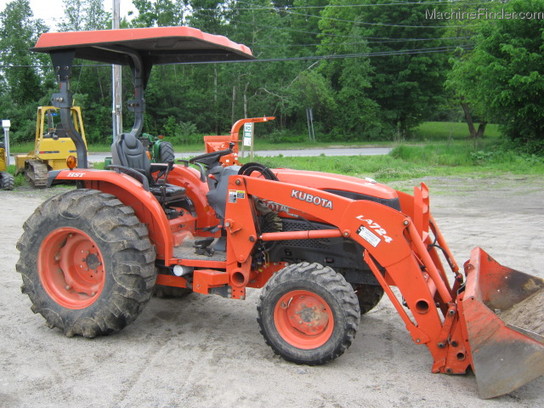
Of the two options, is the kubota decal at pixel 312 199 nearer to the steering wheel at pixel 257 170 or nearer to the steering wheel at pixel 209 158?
the steering wheel at pixel 257 170

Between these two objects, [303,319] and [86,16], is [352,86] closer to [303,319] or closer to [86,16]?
[86,16]

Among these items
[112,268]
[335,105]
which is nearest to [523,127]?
[335,105]

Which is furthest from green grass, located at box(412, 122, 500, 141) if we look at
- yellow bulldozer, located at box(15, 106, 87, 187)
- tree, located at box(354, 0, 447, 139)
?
yellow bulldozer, located at box(15, 106, 87, 187)

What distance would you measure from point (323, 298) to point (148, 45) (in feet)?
8.66

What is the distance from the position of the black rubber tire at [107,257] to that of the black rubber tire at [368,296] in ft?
5.82

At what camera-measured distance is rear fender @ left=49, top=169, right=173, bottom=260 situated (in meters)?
4.68

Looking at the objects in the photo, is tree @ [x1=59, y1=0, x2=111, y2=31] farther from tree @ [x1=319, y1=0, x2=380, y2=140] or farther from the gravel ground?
the gravel ground

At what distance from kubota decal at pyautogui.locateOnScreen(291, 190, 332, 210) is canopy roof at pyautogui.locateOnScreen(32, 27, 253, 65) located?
1.40 meters

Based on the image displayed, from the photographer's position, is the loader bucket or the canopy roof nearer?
the loader bucket

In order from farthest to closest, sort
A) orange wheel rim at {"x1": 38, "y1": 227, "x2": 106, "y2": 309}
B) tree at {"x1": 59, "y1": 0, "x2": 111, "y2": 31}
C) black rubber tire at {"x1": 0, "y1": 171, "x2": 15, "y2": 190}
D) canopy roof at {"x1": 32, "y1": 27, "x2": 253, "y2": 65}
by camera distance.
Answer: tree at {"x1": 59, "y1": 0, "x2": 111, "y2": 31} < black rubber tire at {"x1": 0, "y1": 171, "x2": 15, "y2": 190} < orange wheel rim at {"x1": 38, "y1": 227, "x2": 106, "y2": 309} < canopy roof at {"x1": 32, "y1": 27, "x2": 253, "y2": 65}

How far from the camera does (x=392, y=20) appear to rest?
40.7 meters

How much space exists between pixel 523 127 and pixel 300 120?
20.3 meters

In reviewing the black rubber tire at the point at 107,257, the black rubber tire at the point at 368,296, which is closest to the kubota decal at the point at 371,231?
the black rubber tire at the point at 368,296

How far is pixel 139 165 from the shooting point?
5.34m
